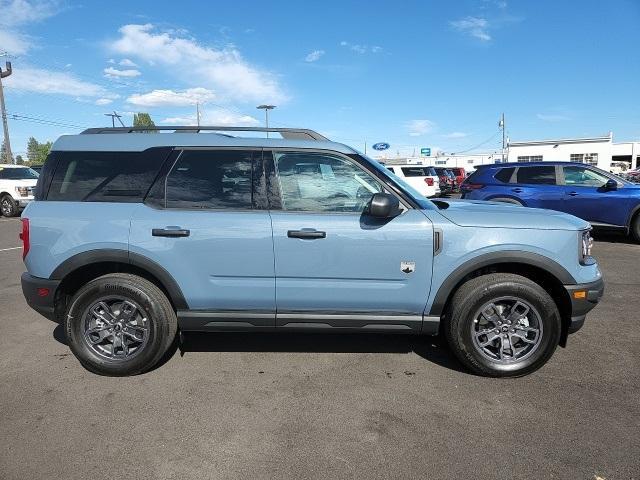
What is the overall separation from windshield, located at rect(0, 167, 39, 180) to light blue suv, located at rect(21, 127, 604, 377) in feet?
47.6

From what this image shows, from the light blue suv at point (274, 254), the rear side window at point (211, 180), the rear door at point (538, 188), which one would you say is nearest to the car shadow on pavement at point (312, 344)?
the light blue suv at point (274, 254)

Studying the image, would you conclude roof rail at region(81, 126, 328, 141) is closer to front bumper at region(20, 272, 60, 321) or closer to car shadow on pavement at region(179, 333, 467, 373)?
front bumper at region(20, 272, 60, 321)

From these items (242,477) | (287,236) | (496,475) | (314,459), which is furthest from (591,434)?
(287,236)

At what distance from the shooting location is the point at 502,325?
3484mm

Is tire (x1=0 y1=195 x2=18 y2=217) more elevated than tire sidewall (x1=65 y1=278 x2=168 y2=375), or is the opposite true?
tire (x1=0 y1=195 x2=18 y2=217)

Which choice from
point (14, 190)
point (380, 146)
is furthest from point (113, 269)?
point (380, 146)

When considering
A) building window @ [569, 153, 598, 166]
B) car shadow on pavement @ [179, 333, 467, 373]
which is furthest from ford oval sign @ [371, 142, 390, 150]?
car shadow on pavement @ [179, 333, 467, 373]

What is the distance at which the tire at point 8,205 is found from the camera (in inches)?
602

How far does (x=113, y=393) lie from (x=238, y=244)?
4.71 feet

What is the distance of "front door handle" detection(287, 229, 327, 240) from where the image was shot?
336 cm

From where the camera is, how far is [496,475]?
241 centimetres

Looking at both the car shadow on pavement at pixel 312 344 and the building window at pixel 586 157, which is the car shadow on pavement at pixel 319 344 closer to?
the car shadow on pavement at pixel 312 344

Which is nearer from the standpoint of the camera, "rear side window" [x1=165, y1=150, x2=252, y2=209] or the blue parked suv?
"rear side window" [x1=165, y1=150, x2=252, y2=209]

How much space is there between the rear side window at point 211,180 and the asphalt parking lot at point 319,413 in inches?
54.4
